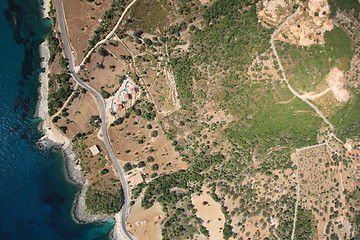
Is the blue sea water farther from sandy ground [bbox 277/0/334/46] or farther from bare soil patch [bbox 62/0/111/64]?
sandy ground [bbox 277/0/334/46]

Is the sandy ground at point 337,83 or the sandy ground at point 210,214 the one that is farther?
the sandy ground at point 210,214

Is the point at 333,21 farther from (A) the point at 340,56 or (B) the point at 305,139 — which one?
(B) the point at 305,139

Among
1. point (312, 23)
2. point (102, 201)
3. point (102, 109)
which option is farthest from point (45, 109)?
point (312, 23)

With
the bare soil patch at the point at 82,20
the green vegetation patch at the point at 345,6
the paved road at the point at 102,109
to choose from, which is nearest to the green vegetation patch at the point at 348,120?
the green vegetation patch at the point at 345,6

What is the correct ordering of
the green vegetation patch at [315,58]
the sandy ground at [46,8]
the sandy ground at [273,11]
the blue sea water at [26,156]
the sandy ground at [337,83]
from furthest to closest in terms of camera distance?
the sandy ground at [46,8] → the blue sea water at [26,156] → the sandy ground at [337,83] → the sandy ground at [273,11] → the green vegetation patch at [315,58]

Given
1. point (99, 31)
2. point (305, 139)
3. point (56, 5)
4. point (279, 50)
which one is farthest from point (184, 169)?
point (56, 5)

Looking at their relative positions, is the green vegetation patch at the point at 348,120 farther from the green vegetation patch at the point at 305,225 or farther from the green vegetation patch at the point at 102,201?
the green vegetation patch at the point at 102,201

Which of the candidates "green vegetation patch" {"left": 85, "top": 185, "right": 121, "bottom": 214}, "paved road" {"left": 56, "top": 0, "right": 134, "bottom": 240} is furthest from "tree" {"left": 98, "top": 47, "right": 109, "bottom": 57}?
"green vegetation patch" {"left": 85, "top": 185, "right": 121, "bottom": 214}
